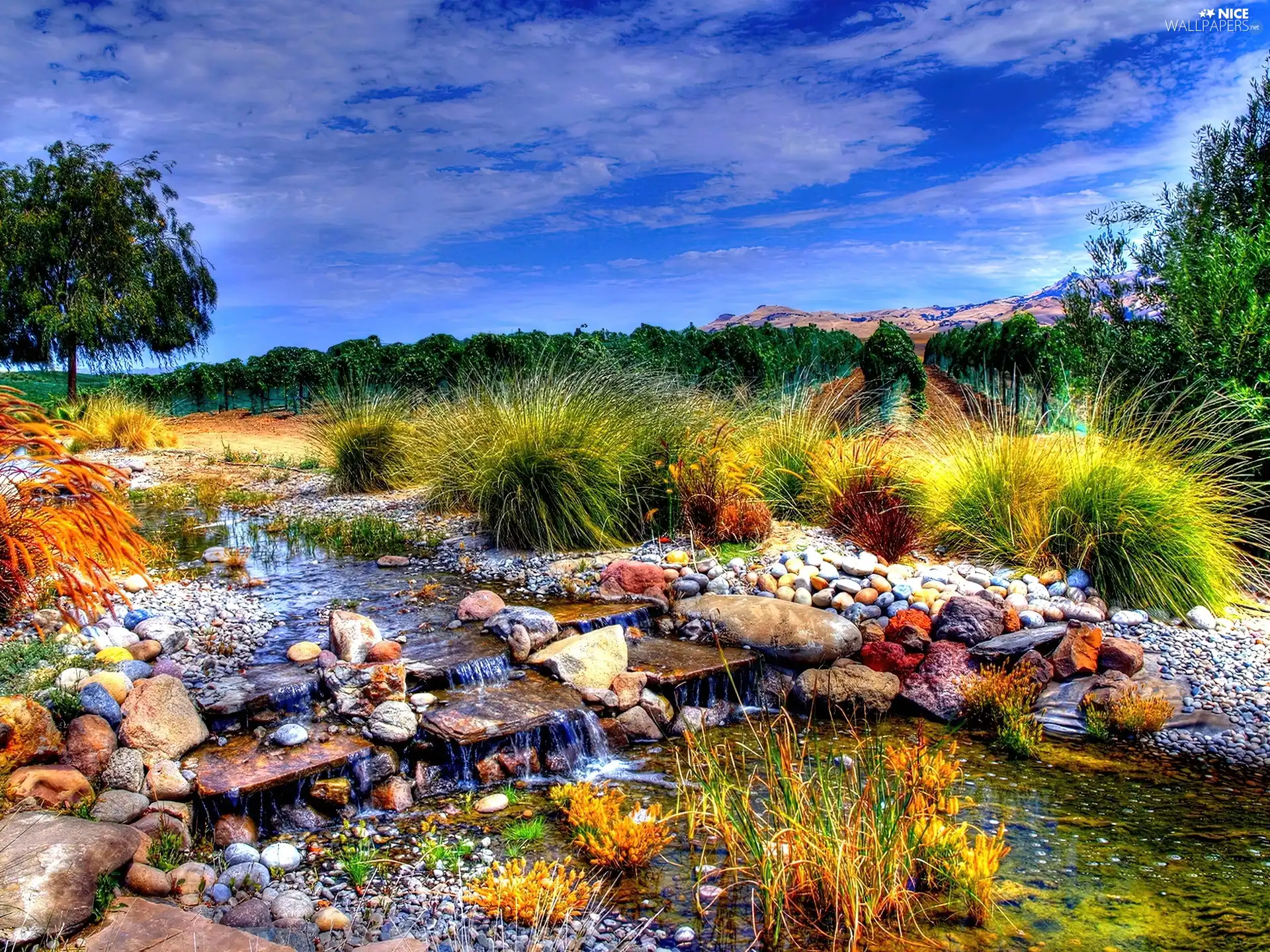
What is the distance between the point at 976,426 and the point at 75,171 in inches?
873

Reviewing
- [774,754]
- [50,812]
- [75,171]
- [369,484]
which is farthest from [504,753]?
[75,171]

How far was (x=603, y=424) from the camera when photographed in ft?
24.2

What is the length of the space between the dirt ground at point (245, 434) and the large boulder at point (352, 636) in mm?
7593

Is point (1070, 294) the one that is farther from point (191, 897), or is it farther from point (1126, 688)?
point (191, 897)

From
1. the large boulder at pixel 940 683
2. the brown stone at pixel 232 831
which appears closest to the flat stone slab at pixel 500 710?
the brown stone at pixel 232 831

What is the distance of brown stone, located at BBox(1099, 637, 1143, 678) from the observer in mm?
4887

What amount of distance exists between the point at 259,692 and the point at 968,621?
4144 millimetres

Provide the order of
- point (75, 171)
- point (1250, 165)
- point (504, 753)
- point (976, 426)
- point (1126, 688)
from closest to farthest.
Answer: point (504, 753) → point (1126, 688) → point (976, 426) → point (1250, 165) → point (75, 171)

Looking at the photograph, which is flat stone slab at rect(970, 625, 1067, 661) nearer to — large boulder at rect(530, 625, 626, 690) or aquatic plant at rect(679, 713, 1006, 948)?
large boulder at rect(530, 625, 626, 690)

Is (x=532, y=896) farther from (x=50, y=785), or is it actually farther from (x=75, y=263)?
(x=75, y=263)

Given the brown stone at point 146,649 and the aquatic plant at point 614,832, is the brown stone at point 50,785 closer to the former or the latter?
the brown stone at point 146,649

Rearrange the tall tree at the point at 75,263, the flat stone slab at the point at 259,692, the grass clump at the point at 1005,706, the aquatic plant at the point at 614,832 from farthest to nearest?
the tall tree at the point at 75,263
the grass clump at the point at 1005,706
the flat stone slab at the point at 259,692
the aquatic plant at the point at 614,832

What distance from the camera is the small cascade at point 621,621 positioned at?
5461 millimetres

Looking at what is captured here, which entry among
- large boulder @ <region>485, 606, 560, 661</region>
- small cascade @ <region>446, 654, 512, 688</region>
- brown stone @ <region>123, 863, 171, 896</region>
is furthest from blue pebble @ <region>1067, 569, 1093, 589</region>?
brown stone @ <region>123, 863, 171, 896</region>
